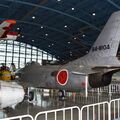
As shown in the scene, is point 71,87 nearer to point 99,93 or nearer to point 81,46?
point 99,93

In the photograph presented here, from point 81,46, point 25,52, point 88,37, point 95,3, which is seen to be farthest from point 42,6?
point 25,52

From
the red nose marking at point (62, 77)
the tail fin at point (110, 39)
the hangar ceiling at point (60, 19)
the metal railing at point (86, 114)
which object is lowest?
the metal railing at point (86, 114)

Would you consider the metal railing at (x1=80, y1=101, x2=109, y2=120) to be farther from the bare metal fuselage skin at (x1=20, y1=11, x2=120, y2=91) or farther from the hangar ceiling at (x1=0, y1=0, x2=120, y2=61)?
the hangar ceiling at (x1=0, y1=0, x2=120, y2=61)

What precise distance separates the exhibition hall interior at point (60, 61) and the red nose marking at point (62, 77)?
20 millimetres

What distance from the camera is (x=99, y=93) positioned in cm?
1477

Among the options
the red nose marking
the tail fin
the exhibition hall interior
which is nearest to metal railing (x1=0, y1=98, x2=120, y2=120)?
the exhibition hall interior

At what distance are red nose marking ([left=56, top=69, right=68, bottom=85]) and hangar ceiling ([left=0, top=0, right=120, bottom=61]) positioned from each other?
42.5ft

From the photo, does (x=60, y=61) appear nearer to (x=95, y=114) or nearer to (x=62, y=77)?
(x=62, y=77)

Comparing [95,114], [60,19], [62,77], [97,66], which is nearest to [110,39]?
[97,66]

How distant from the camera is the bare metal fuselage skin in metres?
11.2

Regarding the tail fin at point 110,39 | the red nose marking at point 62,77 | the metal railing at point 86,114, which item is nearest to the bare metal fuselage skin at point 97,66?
the tail fin at point 110,39

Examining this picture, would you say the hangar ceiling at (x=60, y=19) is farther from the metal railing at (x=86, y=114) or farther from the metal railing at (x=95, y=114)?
the metal railing at (x=86, y=114)

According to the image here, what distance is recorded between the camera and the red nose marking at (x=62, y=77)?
39.3 feet

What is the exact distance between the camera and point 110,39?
12.2m
